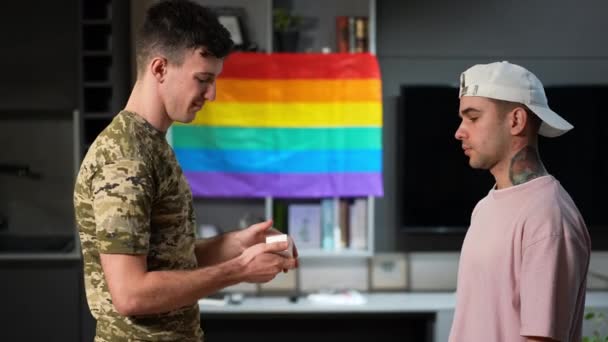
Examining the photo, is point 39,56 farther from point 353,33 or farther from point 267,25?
point 353,33

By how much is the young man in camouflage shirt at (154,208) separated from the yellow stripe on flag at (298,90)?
2107 mm

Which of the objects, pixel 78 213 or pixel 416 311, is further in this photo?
pixel 416 311

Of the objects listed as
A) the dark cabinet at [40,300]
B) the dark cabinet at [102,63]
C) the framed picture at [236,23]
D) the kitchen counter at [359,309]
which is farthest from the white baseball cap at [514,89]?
the dark cabinet at [40,300]

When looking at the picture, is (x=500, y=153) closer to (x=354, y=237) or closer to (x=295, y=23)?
(x=354, y=237)

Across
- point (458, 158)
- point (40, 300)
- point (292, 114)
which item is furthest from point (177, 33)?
point (40, 300)

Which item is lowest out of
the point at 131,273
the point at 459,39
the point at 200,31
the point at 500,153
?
the point at 131,273

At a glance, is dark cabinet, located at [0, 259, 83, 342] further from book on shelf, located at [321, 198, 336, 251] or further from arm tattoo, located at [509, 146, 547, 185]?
arm tattoo, located at [509, 146, 547, 185]

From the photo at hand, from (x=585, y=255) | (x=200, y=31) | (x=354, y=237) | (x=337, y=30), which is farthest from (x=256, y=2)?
(x=585, y=255)

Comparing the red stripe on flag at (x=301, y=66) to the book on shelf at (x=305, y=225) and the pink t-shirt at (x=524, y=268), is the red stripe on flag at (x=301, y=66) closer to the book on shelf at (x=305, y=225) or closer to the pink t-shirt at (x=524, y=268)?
the book on shelf at (x=305, y=225)

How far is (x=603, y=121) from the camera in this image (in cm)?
367

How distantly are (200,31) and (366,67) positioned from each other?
2262 mm

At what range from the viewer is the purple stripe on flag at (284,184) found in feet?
12.0

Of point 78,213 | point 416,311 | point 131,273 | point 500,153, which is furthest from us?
point 416,311

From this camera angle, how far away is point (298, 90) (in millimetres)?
3678
